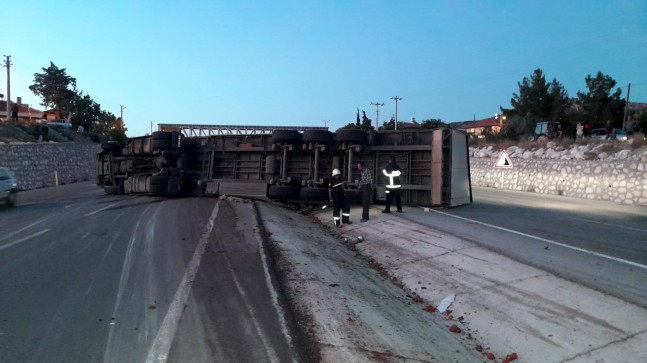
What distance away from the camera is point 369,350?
16.2 ft

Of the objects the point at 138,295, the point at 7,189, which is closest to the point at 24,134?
the point at 7,189

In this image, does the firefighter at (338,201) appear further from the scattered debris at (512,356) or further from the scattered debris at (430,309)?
the scattered debris at (512,356)

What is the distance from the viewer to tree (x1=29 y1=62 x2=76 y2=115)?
66562 mm

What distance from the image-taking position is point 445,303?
688cm

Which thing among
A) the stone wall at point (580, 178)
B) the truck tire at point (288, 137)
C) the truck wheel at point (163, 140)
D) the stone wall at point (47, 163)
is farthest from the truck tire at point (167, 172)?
the stone wall at point (580, 178)

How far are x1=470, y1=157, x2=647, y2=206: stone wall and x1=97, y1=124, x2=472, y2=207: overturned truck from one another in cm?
717

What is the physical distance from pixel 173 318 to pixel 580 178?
21.7 meters

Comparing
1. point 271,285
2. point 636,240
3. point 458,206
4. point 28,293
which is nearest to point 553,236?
point 636,240

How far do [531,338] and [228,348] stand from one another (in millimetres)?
3294

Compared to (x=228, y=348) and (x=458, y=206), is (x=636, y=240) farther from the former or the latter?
(x=228, y=348)

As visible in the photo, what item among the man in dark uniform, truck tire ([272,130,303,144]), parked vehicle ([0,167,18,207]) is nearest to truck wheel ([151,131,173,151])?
truck tire ([272,130,303,144])

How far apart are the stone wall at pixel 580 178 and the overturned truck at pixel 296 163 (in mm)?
7172

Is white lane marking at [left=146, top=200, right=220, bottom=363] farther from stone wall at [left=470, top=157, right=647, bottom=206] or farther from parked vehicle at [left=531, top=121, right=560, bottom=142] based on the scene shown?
parked vehicle at [left=531, top=121, right=560, bottom=142]

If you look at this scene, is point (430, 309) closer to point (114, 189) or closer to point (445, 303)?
point (445, 303)
